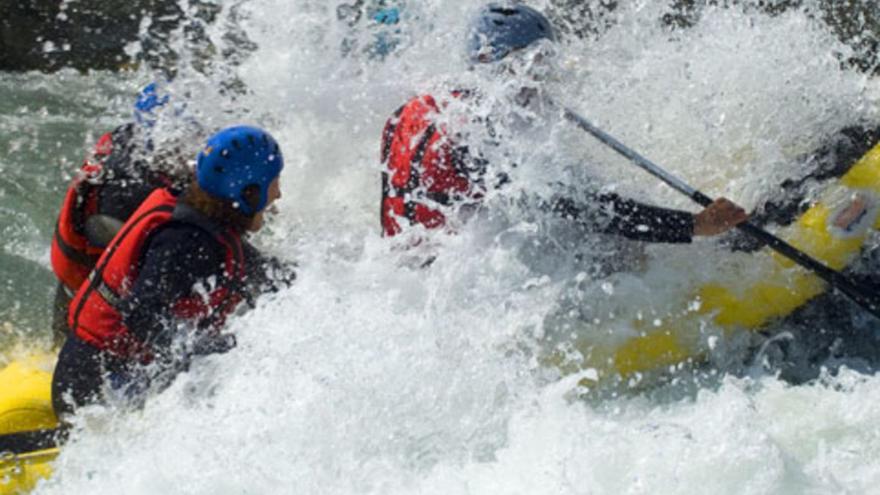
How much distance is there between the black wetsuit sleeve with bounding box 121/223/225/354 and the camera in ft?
11.8

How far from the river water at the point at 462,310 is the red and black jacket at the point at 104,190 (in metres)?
0.70

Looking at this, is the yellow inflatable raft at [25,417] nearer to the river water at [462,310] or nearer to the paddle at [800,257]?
the river water at [462,310]

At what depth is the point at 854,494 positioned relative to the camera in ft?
12.0

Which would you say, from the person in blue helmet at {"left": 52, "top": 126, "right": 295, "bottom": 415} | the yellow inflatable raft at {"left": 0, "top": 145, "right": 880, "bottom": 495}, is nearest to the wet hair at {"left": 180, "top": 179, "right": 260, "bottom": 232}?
the person in blue helmet at {"left": 52, "top": 126, "right": 295, "bottom": 415}

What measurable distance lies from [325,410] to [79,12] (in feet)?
16.5

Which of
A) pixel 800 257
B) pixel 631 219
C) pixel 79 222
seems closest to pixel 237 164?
pixel 79 222

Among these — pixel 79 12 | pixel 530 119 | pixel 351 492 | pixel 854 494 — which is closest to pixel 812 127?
pixel 530 119

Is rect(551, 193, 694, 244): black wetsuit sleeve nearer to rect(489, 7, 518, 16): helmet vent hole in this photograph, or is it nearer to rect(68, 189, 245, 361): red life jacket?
rect(489, 7, 518, 16): helmet vent hole

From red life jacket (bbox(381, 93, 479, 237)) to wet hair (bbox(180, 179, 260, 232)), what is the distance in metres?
0.71

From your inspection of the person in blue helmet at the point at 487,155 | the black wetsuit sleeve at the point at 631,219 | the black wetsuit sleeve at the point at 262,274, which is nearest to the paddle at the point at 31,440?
the black wetsuit sleeve at the point at 262,274

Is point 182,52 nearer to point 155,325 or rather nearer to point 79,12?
point 79,12

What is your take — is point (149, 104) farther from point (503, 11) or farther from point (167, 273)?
point (503, 11)

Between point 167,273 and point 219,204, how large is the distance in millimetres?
299

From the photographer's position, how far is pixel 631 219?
167 inches
